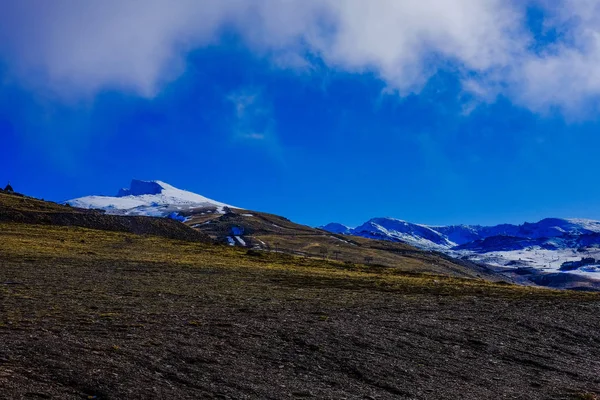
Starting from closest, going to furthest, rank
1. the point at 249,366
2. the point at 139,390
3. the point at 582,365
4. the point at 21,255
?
the point at 139,390 < the point at 249,366 < the point at 582,365 < the point at 21,255

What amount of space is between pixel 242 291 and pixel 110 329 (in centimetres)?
1665

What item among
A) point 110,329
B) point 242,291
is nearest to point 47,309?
point 110,329

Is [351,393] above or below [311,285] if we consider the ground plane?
below

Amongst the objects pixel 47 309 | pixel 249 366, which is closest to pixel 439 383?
pixel 249 366

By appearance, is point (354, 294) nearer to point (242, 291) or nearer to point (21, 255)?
point (242, 291)

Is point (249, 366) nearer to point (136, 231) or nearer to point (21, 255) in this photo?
point (21, 255)

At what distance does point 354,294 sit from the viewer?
37.5 metres

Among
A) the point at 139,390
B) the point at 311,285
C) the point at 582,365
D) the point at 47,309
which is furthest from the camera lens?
the point at 311,285

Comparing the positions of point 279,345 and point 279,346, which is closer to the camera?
point 279,346

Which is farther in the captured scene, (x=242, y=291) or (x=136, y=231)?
(x=136, y=231)

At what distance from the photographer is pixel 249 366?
1655 cm

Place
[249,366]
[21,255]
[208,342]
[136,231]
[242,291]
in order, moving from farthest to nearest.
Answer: [136,231] < [21,255] < [242,291] < [208,342] < [249,366]

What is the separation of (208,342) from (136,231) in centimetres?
11579

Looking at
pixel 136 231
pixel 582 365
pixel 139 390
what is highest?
pixel 136 231
